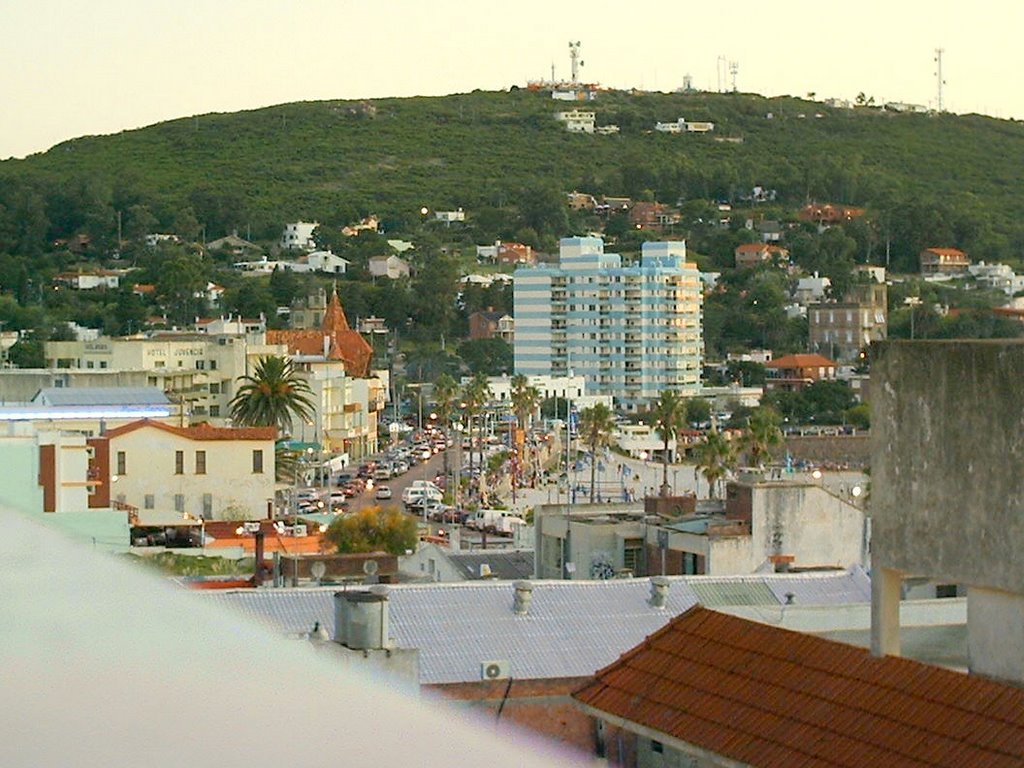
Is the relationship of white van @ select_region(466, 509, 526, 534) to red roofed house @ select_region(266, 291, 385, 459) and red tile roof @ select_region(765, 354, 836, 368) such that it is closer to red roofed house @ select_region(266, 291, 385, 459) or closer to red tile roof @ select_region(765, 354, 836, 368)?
red roofed house @ select_region(266, 291, 385, 459)

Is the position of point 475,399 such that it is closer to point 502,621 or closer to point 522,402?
point 522,402

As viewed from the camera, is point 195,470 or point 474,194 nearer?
point 195,470

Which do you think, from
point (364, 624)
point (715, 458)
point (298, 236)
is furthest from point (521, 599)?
point (298, 236)

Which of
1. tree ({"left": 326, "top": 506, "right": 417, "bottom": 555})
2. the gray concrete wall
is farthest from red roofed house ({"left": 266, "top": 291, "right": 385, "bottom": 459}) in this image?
the gray concrete wall

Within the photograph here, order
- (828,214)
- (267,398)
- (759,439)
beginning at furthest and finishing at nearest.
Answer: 1. (828,214)
2. (267,398)
3. (759,439)

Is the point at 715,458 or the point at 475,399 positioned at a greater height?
the point at 475,399

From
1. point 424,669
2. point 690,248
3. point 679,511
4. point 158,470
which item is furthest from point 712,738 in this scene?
point 690,248

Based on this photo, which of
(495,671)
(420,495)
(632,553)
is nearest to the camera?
(495,671)

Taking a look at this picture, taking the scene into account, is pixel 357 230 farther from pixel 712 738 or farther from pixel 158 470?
pixel 712 738
